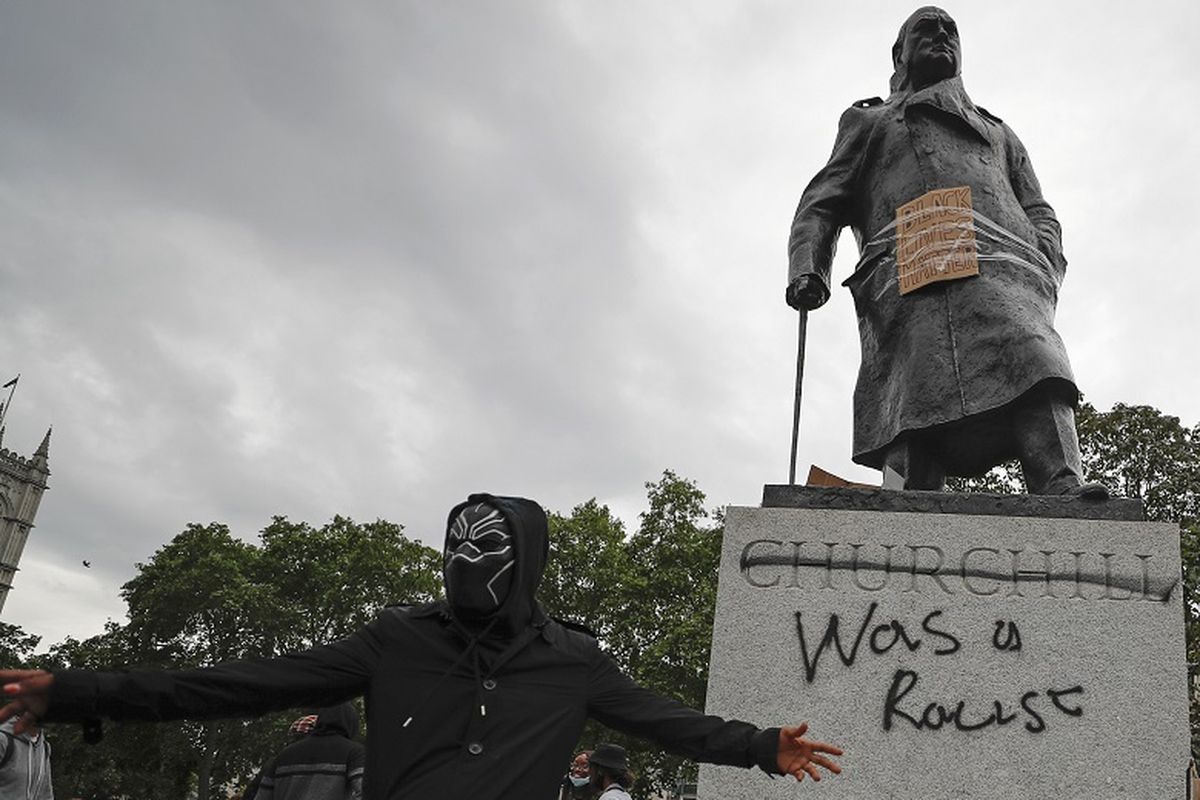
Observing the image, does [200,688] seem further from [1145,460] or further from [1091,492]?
[1145,460]

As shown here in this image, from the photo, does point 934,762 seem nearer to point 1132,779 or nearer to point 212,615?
point 1132,779

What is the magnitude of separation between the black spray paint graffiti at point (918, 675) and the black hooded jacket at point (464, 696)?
2.04 metres

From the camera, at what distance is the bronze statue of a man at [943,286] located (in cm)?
502

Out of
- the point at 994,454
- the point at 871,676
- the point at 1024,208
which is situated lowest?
the point at 871,676

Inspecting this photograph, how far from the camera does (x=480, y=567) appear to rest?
2510mm

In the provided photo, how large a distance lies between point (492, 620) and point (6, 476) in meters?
111

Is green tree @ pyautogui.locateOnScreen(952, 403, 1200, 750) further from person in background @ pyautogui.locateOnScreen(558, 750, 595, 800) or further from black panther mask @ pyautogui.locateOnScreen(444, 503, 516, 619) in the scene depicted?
black panther mask @ pyautogui.locateOnScreen(444, 503, 516, 619)

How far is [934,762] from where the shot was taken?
4188 mm

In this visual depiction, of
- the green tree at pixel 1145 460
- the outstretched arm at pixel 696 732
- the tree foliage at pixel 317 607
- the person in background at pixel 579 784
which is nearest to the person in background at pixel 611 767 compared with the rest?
the person in background at pixel 579 784

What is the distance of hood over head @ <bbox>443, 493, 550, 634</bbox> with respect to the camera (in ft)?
8.32

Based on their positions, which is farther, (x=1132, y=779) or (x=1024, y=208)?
(x=1024, y=208)

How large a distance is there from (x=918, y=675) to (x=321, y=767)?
122 inches

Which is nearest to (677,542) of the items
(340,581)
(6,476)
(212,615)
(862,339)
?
(340,581)

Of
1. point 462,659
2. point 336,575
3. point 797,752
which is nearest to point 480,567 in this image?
point 462,659
